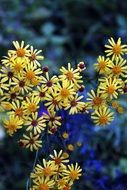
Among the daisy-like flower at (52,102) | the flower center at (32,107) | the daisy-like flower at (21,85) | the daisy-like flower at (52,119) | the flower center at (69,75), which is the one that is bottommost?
the daisy-like flower at (52,119)

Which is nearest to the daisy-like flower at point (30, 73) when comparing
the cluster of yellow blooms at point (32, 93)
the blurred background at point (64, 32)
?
the cluster of yellow blooms at point (32, 93)

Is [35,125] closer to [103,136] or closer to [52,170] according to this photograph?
[52,170]

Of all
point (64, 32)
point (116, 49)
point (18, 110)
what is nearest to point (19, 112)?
point (18, 110)

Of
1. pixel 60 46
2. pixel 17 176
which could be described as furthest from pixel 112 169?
pixel 60 46

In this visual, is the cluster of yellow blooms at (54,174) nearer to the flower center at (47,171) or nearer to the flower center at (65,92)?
the flower center at (47,171)

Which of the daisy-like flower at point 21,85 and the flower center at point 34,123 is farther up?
the daisy-like flower at point 21,85

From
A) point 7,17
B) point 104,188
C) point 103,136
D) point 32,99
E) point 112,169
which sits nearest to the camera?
point 32,99

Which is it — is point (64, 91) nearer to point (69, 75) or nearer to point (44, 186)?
point (69, 75)
